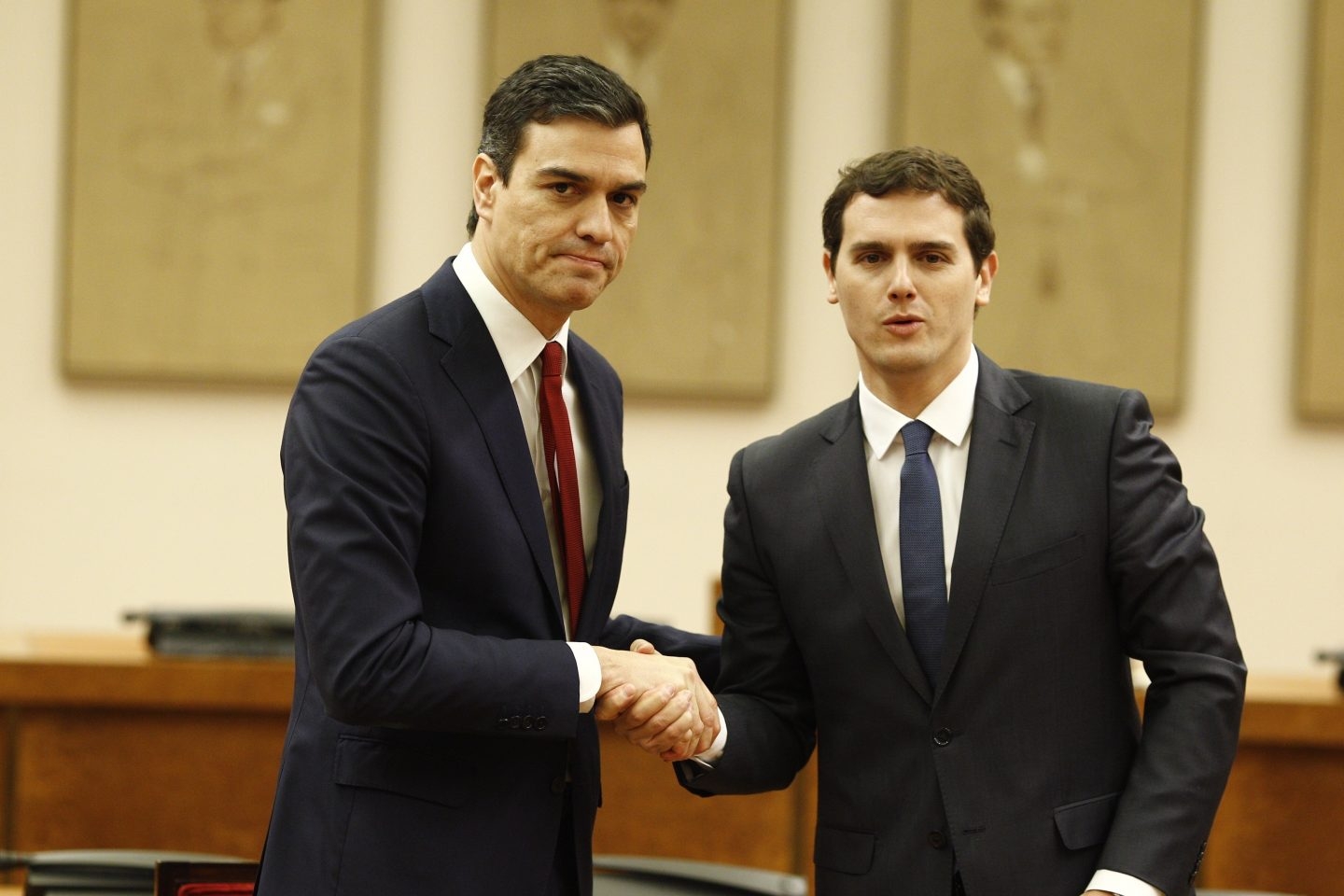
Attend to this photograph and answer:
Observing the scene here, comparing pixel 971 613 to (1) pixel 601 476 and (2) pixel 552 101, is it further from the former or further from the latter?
(2) pixel 552 101

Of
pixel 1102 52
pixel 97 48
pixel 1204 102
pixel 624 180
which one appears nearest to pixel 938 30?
pixel 1102 52

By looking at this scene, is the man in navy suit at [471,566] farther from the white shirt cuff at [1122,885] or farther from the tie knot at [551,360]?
the white shirt cuff at [1122,885]

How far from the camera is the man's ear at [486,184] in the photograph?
76.0 inches

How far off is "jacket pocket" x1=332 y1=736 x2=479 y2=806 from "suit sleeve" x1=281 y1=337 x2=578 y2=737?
0.07m

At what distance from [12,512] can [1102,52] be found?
11.5 feet

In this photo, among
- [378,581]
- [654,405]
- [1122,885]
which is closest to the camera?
[378,581]

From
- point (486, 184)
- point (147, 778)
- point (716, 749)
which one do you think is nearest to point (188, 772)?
point (147, 778)

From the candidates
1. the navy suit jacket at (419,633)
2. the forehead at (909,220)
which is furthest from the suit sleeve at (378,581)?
the forehead at (909,220)

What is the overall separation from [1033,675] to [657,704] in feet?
1.60

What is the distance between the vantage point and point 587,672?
6.00ft

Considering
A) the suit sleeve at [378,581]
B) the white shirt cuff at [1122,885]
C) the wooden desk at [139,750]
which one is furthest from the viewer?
the wooden desk at [139,750]

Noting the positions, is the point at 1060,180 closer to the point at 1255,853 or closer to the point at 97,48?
the point at 1255,853

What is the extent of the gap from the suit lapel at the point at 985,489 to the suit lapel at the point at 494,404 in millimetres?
510

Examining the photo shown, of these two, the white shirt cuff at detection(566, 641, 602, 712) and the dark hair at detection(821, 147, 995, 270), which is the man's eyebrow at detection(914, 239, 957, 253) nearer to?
the dark hair at detection(821, 147, 995, 270)
